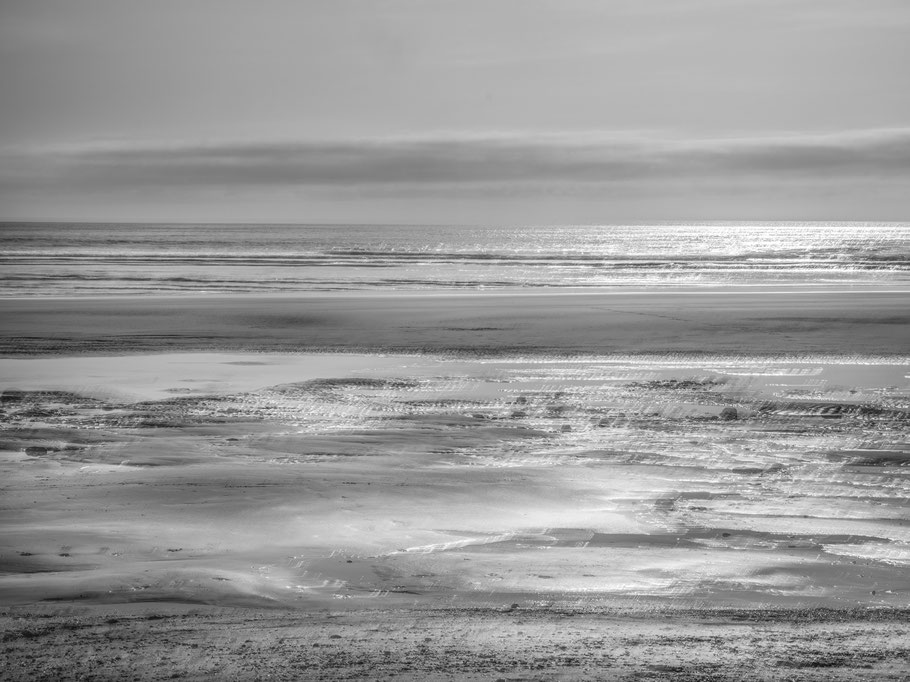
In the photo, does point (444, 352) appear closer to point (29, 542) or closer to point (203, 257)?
point (29, 542)

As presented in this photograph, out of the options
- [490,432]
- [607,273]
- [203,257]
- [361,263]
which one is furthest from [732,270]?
[490,432]

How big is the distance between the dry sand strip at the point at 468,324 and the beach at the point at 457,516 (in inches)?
88.1

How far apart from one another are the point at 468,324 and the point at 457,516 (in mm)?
16792

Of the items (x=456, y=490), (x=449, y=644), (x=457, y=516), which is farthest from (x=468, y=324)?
(x=449, y=644)

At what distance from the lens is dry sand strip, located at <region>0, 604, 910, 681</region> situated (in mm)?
4570

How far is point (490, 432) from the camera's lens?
1146 centimetres

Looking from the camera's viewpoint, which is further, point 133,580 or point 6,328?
point 6,328

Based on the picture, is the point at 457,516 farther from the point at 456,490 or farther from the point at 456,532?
the point at 456,490

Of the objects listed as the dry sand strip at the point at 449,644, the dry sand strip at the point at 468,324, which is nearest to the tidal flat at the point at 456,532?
the dry sand strip at the point at 449,644

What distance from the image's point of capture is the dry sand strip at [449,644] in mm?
4570

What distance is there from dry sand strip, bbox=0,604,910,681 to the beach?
0.8 inches

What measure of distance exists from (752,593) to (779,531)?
1.53 metres

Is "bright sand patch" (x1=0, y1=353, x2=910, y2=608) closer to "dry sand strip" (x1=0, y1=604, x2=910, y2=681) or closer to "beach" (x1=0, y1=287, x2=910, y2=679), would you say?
"beach" (x1=0, y1=287, x2=910, y2=679)

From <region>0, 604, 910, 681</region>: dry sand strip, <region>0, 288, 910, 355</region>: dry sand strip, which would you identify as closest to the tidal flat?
<region>0, 604, 910, 681</region>: dry sand strip
